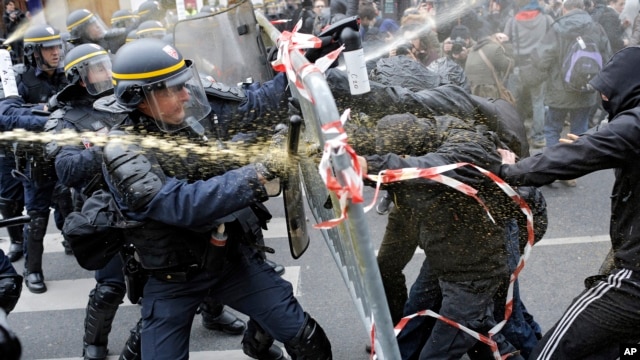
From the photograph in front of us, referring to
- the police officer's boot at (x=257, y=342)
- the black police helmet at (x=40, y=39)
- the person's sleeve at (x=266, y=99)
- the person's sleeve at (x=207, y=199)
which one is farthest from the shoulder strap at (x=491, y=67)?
the person's sleeve at (x=207, y=199)

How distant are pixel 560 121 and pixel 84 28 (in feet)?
16.6

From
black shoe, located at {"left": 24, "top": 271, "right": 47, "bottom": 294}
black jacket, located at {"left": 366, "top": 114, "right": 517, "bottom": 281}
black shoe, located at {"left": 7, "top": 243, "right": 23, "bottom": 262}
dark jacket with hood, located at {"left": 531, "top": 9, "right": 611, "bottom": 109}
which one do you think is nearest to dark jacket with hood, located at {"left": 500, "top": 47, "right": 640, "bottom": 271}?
black jacket, located at {"left": 366, "top": 114, "right": 517, "bottom": 281}

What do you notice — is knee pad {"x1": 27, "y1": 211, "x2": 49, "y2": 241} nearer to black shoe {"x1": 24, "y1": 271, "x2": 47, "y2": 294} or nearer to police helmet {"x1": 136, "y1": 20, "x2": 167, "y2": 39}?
black shoe {"x1": 24, "y1": 271, "x2": 47, "y2": 294}

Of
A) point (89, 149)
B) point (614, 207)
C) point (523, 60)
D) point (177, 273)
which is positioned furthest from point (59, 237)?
point (523, 60)

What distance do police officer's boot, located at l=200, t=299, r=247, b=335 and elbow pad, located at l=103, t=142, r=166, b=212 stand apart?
5.75 ft

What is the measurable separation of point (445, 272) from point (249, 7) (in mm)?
3316

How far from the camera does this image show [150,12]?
9000 mm

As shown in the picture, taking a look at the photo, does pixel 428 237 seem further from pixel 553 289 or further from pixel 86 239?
pixel 553 289

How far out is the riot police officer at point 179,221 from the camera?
2.71m

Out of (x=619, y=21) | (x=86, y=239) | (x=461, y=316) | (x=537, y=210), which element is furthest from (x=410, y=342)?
(x=619, y=21)

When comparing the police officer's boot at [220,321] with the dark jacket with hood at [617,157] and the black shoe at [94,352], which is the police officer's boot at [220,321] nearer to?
the black shoe at [94,352]

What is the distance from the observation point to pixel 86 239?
123 inches

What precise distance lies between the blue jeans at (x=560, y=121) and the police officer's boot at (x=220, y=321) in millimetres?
4103

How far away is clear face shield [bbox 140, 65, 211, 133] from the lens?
118 inches
